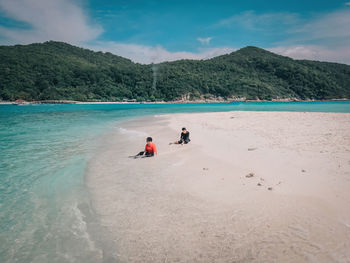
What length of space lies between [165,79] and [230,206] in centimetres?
17071

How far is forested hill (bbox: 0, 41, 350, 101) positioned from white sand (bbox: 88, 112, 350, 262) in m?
147

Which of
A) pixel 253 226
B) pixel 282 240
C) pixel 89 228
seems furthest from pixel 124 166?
pixel 282 240

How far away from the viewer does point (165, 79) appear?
169 m

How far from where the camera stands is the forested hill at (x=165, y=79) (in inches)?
5337

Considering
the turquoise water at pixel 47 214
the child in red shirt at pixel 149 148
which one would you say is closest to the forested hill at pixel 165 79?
the turquoise water at pixel 47 214

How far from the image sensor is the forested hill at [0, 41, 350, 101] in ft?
445

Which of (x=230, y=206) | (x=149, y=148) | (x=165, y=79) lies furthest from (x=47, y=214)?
(x=165, y=79)

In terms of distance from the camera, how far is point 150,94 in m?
164

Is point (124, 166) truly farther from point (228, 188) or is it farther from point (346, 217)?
point (346, 217)

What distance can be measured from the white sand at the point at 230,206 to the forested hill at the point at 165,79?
484ft

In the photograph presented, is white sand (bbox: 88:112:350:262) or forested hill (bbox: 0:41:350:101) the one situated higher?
forested hill (bbox: 0:41:350:101)

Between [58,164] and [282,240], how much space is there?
9.39 metres

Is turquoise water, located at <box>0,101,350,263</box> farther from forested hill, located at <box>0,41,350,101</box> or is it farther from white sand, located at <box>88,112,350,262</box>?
forested hill, located at <box>0,41,350,101</box>

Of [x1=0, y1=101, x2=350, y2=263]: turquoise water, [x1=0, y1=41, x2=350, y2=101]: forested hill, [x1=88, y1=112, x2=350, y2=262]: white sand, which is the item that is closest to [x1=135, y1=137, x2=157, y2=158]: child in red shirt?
[x1=88, y1=112, x2=350, y2=262]: white sand
